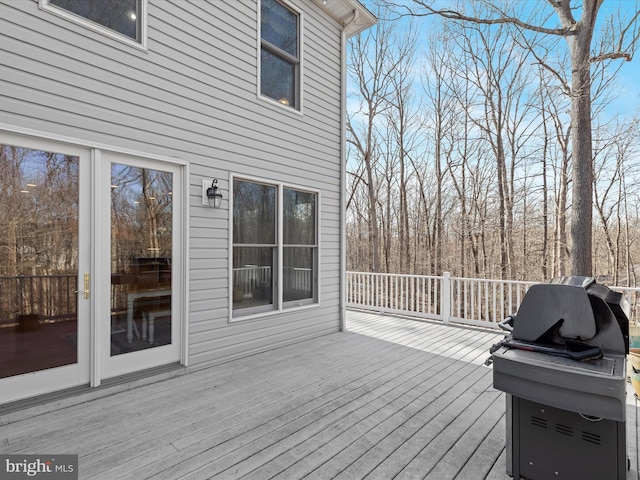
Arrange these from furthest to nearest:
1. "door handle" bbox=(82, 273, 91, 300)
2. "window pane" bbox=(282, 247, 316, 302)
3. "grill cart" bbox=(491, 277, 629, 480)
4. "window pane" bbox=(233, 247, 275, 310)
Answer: "window pane" bbox=(282, 247, 316, 302)
"window pane" bbox=(233, 247, 275, 310)
"door handle" bbox=(82, 273, 91, 300)
"grill cart" bbox=(491, 277, 629, 480)

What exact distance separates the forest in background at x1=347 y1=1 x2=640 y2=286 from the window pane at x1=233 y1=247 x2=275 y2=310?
7856 mm

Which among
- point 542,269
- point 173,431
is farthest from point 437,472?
point 542,269

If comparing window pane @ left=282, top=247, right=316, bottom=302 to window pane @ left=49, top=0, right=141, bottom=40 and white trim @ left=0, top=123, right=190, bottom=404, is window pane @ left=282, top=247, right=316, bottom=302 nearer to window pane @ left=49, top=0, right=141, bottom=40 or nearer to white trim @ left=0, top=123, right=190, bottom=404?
white trim @ left=0, top=123, right=190, bottom=404

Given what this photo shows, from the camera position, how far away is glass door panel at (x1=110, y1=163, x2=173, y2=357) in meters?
3.18

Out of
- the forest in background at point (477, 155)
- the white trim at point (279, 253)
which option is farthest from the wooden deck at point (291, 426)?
the forest in background at point (477, 155)

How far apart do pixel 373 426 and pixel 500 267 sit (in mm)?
9606

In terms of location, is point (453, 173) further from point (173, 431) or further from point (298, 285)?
point (173, 431)

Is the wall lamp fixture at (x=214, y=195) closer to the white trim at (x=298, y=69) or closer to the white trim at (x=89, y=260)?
the white trim at (x=89, y=260)

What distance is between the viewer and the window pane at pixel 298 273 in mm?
4785

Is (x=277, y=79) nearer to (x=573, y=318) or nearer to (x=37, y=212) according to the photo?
(x=37, y=212)

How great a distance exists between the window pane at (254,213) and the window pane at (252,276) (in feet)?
0.48

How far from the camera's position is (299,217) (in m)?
5.01

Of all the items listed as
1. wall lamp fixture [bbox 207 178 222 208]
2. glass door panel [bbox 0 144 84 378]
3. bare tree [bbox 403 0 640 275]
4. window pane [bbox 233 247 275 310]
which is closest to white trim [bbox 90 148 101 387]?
glass door panel [bbox 0 144 84 378]

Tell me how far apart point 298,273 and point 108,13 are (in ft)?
12.2
